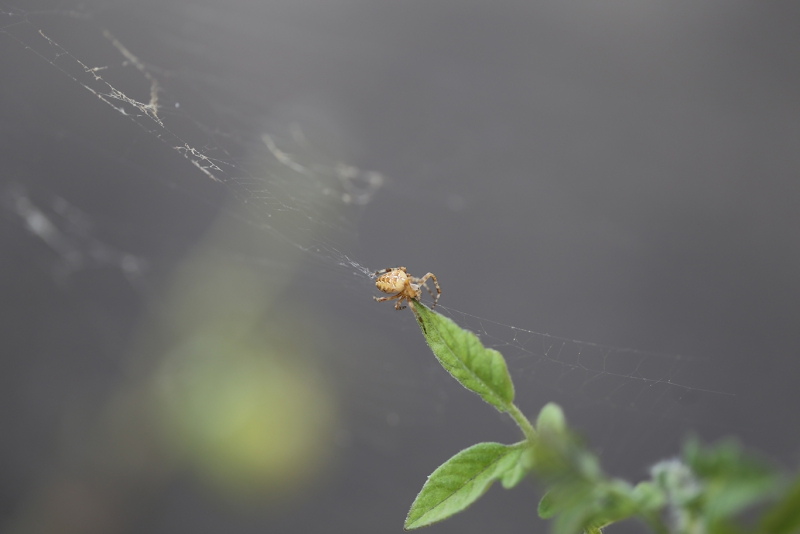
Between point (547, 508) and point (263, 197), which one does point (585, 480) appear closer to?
point (547, 508)

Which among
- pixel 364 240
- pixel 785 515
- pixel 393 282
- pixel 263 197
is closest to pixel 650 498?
pixel 785 515

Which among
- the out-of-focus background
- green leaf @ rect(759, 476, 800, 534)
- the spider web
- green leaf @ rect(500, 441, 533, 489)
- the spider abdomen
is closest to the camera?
green leaf @ rect(759, 476, 800, 534)

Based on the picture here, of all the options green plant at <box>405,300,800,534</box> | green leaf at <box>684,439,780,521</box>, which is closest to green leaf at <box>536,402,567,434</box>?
green plant at <box>405,300,800,534</box>

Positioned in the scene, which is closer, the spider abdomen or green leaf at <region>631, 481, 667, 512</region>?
green leaf at <region>631, 481, 667, 512</region>

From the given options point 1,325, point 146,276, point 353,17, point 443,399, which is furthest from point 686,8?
point 1,325

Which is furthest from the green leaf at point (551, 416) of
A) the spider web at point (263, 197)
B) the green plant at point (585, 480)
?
the spider web at point (263, 197)

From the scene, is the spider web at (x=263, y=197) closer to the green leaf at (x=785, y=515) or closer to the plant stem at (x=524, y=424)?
the plant stem at (x=524, y=424)

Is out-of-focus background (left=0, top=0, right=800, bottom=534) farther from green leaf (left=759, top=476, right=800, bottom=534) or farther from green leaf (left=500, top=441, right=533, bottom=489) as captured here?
green leaf (left=759, top=476, right=800, bottom=534)

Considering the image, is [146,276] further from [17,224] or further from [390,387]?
[390,387]
